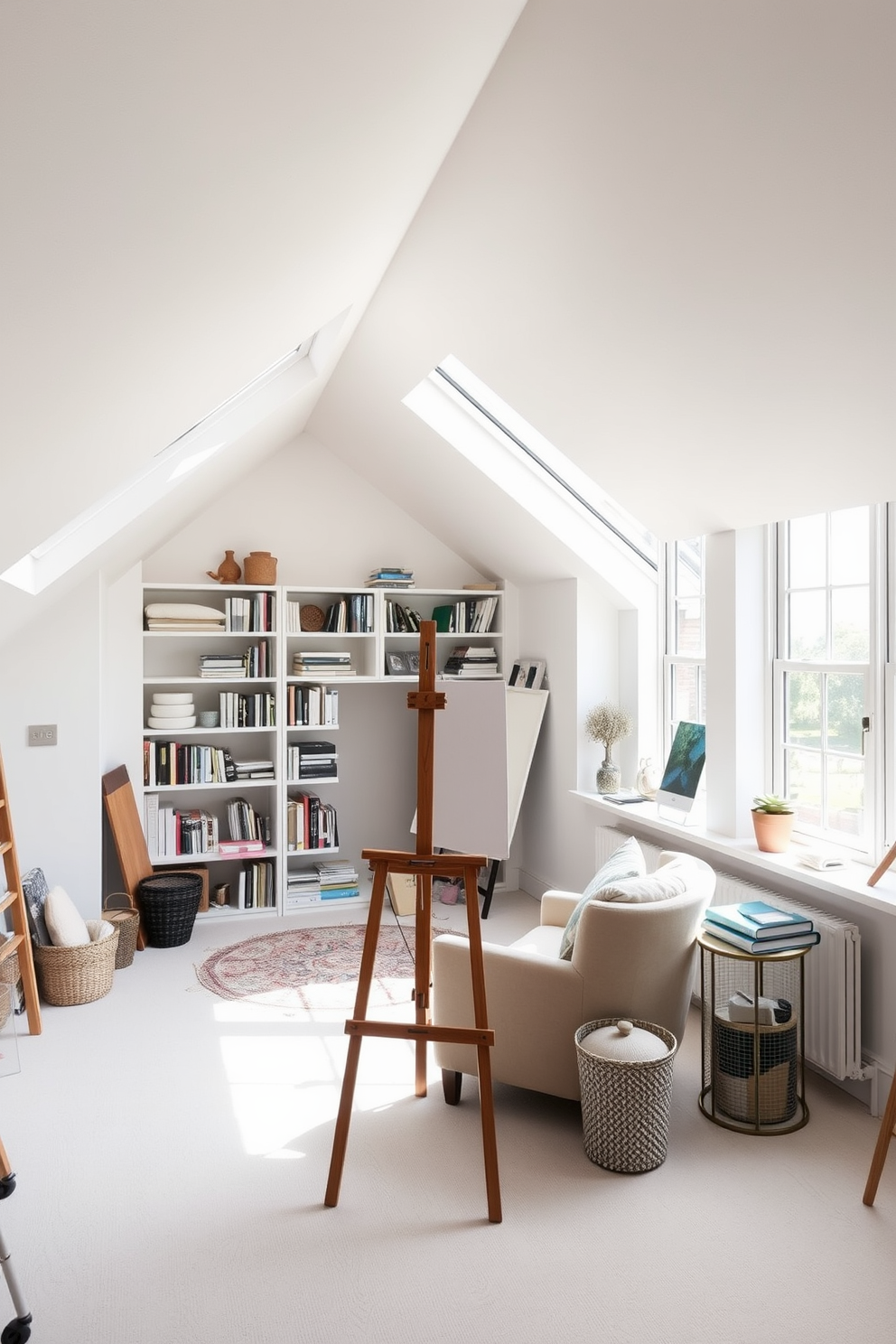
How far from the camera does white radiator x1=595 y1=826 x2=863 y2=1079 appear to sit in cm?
330

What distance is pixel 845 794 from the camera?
3.75 meters

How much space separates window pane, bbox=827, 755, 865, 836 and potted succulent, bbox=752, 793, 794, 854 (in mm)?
174

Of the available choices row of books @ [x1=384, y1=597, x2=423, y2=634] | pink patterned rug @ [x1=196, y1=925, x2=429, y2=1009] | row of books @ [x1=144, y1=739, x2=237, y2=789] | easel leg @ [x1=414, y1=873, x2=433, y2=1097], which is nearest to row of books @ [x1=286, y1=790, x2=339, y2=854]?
row of books @ [x1=144, y1=739, x2=237, y2=789]

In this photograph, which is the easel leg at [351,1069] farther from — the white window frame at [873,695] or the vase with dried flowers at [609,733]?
the vase with dried flowers at [609,733]

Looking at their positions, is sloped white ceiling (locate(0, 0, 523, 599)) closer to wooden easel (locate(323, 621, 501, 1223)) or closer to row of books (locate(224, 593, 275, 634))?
wooden easel (locate(323, 621, 501, 1223))

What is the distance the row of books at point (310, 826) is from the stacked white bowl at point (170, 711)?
841 millimetres

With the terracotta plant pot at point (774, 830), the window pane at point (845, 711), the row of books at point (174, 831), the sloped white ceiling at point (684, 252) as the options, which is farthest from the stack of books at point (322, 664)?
the window pane at point (845, 711)

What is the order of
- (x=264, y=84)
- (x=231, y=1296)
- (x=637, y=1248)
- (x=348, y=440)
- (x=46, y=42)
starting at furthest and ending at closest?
(x=348, y=440) < (x=637, y=1248) < (x=231, y=1296) < (x=264, y=84) < (x=46, y=42)

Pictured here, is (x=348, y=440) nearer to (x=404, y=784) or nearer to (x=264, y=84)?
(x=404, y=784)

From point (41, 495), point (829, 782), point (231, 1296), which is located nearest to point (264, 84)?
point (41, 495)

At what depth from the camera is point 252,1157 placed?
298cm

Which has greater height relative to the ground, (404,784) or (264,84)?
(264,84)

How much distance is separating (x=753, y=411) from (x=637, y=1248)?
257cm

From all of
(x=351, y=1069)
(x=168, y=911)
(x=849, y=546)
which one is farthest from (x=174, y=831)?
(x=849, y=546)
